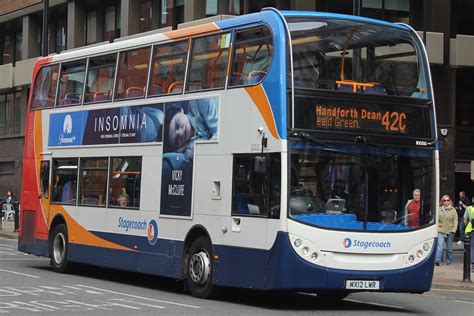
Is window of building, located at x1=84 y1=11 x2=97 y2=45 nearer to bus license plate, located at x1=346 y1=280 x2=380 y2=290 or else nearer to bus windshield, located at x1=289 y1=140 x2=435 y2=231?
bus windshield, located at x1=289 y1=140 x2=435 y2=231

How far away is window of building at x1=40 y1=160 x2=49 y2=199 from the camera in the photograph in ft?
66.6

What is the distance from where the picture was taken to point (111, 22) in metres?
44.1

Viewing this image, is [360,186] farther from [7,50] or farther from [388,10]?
[7,50]

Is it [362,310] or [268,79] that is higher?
[268,79]

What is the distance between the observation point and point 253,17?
47.7ft

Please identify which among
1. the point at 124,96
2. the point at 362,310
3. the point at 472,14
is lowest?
the point at 362,310

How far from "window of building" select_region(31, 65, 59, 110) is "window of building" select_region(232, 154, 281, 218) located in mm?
7307

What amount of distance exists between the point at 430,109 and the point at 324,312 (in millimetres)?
3629

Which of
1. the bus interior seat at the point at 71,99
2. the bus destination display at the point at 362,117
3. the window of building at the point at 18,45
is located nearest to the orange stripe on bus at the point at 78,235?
the bus interior seat at the point at 71,99

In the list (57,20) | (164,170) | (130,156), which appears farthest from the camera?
(57,20)

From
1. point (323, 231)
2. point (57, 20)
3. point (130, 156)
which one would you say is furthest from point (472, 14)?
point (323, 231)

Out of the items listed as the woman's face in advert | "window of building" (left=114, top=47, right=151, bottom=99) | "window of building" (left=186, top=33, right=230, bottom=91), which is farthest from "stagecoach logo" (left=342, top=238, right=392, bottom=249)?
"window of building" (left=114, top=47, right=151, bottom=99)

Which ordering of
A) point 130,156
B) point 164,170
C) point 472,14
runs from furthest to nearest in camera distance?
point 472,14 → point 130,156 → point 164,170

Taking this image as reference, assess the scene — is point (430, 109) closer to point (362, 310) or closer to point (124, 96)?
point (362, 310)
